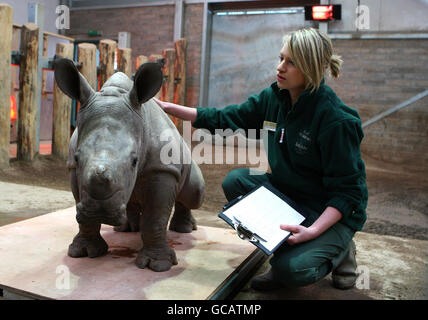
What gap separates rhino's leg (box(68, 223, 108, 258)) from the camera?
2396 mm

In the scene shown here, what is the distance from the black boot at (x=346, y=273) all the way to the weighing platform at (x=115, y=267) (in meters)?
0.50

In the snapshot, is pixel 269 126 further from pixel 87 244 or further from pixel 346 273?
pixel 87 244

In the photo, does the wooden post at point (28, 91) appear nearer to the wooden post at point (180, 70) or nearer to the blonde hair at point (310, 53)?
the wooden post at point (180, 70)

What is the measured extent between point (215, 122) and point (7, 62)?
4.08 metres

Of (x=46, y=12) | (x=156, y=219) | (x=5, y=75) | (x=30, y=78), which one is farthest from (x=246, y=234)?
(x=46, y=12)

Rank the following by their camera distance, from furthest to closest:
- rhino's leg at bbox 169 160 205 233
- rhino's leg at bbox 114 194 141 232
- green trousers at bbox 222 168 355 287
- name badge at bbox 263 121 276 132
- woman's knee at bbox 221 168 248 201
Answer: rhino's leg at bbox 114 194 141 232
rhino's leg at bbox 169 160 205 233
woman's knee at bbox 221 168 248 201
name badge at bbox 263 121 276 132
green trousers at bbox 222 168 355 287

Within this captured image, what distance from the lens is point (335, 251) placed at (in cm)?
218

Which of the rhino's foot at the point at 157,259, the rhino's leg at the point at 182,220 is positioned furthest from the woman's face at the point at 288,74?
the rhino's leg at the point at 182,220

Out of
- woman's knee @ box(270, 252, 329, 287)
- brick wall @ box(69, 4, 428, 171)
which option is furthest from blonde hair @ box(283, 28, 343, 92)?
brick wall @ box(69, 4, 428, 171)

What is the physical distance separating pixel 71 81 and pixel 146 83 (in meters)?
0.36

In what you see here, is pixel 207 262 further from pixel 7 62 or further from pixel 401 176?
pixel 401 176

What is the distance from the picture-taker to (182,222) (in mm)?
3094

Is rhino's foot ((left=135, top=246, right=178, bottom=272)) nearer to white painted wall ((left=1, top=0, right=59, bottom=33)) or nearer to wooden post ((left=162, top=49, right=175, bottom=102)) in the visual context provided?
wooden post ((left=162, top=49, right=175, bottom=102))

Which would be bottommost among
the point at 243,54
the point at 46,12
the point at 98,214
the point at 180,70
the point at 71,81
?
the point at 98,214
